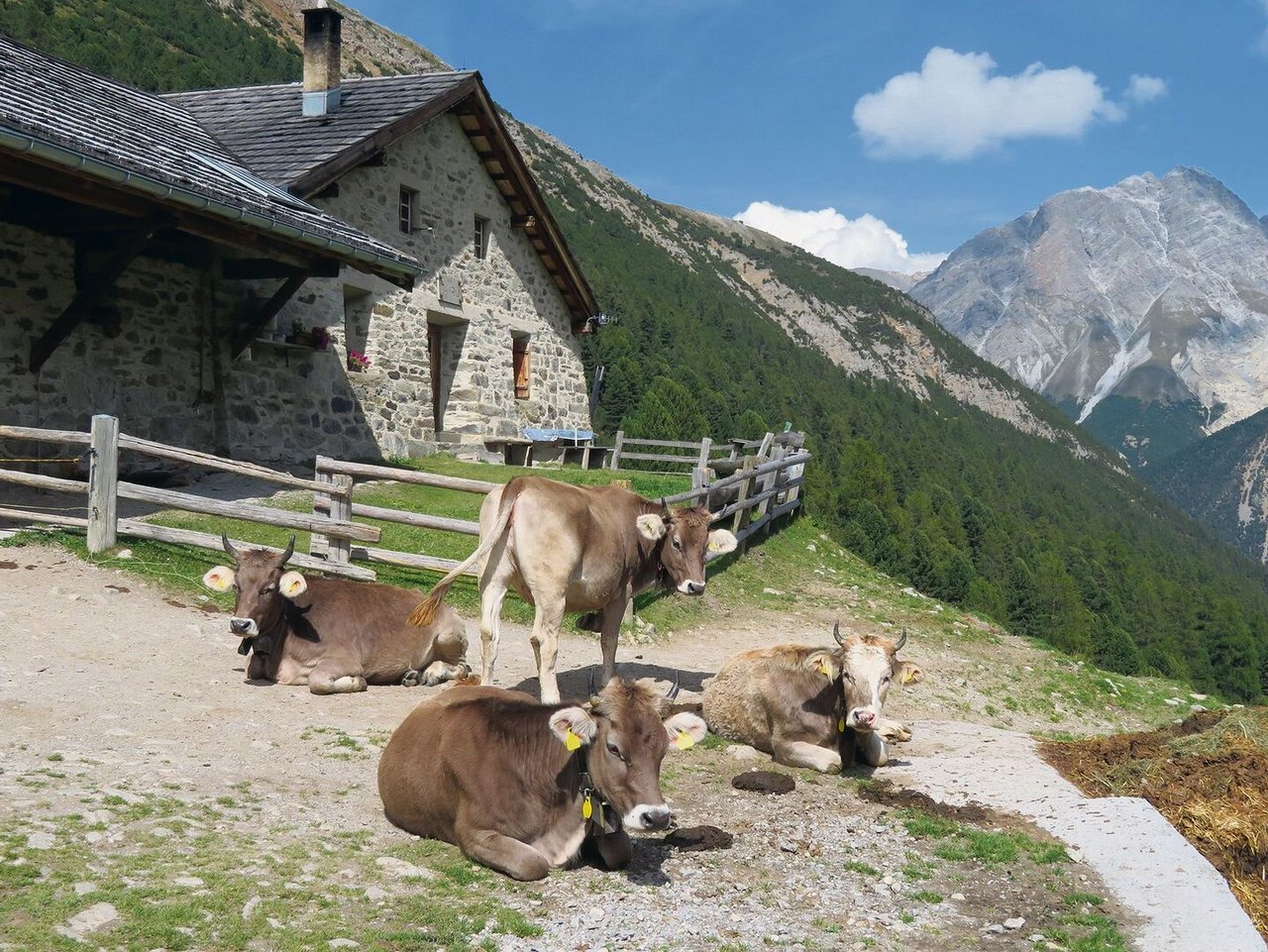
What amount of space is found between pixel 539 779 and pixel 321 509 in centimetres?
697

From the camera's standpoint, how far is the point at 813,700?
312 inches

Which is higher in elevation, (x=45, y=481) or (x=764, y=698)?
(x=45, y=481)

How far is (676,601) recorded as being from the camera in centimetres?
1345

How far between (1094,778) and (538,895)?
15.4 ft

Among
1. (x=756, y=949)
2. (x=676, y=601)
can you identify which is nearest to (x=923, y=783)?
(x=756, y=949)

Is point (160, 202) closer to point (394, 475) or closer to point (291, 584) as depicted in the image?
point (394, 475)

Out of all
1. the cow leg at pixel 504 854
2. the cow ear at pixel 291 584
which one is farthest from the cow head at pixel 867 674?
the cow ear at pixel 291 584

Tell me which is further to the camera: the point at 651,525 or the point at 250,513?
the point at 250,513

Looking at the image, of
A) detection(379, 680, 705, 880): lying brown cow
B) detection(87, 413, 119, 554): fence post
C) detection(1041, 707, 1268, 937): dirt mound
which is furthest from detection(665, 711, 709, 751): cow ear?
detection(87, 413, 119, 554): fence post

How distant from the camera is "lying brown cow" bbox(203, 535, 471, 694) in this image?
8438mm

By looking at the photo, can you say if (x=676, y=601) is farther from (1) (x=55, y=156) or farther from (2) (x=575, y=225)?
(2) (x=575, y=225)

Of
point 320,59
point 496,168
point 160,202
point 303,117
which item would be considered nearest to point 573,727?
point 160,202

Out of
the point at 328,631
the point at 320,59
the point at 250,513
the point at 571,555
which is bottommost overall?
the point at 328,631

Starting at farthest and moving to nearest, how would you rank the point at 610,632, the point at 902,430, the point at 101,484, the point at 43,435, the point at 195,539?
1. the point at 902,430
2. the point at 43,435
3. the point at 195,539
4. the point at 101,484
5. the point at 610,632
